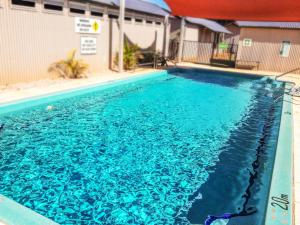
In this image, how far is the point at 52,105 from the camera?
8.30 meters

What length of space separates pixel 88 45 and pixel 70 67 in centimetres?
175

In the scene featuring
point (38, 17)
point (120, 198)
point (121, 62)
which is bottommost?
point (120, 198)

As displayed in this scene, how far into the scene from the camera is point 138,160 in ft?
17.6

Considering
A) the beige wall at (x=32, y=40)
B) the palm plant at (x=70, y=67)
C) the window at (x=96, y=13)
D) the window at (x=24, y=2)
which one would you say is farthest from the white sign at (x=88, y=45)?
the window at (x=24, y=2)

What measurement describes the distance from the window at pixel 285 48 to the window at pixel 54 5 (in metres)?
14.5

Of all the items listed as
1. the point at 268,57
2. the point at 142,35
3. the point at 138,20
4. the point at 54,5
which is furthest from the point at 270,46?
the point at 54,5

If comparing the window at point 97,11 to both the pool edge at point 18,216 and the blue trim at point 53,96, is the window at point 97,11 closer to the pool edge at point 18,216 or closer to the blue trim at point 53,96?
the blue trim at point 53,96

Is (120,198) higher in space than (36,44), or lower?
lower

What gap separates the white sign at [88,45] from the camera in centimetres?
1200

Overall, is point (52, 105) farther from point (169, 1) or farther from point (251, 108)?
point (169, 1)

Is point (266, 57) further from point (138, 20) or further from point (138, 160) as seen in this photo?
point (138, 160)

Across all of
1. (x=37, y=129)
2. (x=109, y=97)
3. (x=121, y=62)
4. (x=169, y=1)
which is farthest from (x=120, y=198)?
(x=169, y=1)

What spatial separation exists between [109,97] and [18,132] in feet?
14.1

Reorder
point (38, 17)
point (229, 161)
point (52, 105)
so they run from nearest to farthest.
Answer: point (229, 161)
point (52, 105)
point (38, 17)
